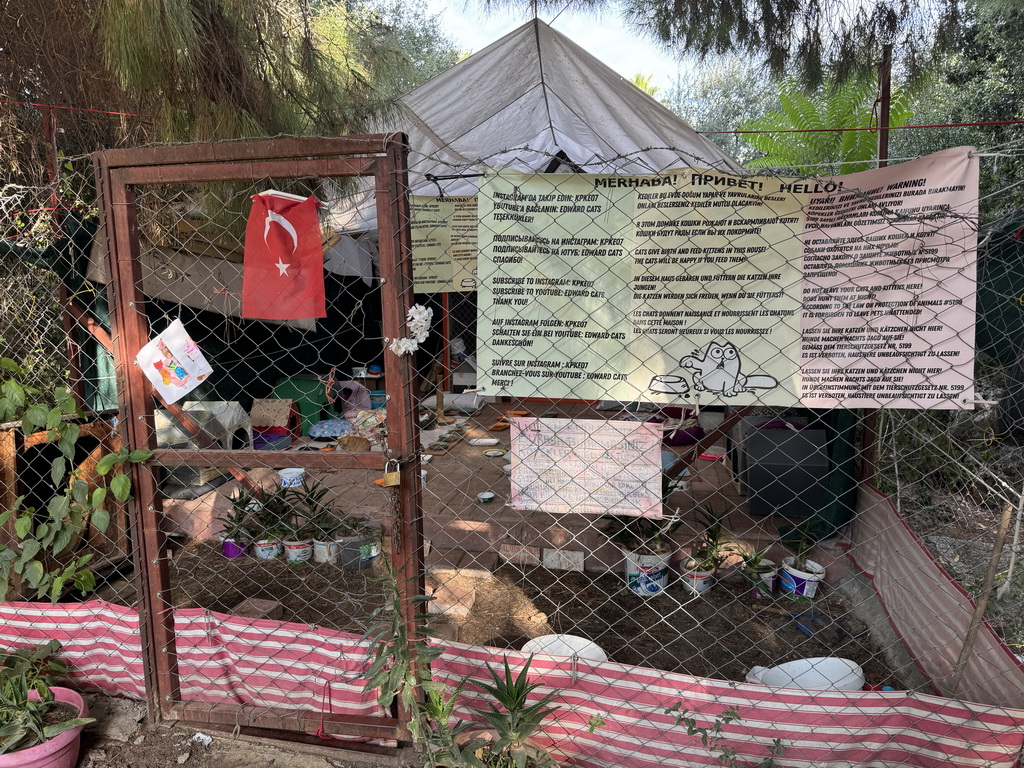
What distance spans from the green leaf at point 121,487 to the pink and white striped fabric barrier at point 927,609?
3.01m

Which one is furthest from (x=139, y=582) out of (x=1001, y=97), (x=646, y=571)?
(x=1001, y=97)

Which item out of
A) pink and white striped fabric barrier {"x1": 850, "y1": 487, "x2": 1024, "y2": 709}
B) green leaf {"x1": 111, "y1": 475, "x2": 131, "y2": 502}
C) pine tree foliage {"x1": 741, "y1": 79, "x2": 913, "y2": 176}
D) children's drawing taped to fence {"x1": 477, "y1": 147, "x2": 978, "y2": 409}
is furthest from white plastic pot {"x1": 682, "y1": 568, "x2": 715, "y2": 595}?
pine tree foliage {"x1": 741, "y1": 79, "x2": 913, "y2": 176}

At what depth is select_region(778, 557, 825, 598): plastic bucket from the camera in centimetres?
359

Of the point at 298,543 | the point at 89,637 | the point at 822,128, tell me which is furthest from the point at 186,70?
the point at 822,128

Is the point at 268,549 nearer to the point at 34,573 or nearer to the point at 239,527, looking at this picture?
the point at 239,527

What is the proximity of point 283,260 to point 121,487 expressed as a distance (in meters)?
0.99

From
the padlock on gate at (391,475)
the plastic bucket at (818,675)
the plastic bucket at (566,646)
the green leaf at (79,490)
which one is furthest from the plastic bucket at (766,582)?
the green leaf at (79,490)

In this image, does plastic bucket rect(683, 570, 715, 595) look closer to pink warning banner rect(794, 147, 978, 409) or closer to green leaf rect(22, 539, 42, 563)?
pink warning banner rect(794, 147, 978, 409)

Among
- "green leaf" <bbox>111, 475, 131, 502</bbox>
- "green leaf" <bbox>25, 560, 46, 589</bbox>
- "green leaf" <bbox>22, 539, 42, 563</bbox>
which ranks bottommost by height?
"green leaf" <bbox>25, 560, 46, 589</bbox>

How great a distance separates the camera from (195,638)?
2.44 m

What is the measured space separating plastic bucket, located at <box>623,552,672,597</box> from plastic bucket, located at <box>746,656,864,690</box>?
3.32 ft

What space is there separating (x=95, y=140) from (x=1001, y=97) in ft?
40.2

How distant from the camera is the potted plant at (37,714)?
7.11 ft

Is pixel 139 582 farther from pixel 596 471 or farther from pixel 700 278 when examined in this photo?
pixel 700 278
